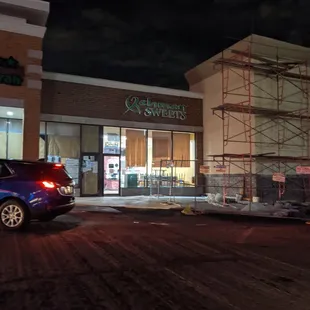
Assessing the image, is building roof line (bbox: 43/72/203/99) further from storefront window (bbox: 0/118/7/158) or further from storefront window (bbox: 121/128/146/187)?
storefront window (bbox: 0/118/7/158)

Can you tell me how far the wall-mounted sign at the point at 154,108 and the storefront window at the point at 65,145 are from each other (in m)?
3.46

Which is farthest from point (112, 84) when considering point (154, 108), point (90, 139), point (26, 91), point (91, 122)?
point (26, 91)

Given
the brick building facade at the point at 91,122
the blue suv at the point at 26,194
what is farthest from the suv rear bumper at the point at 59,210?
the brick building facade at the point at 91,122

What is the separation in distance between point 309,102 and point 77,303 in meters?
21.7

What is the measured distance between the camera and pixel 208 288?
17.6 feet

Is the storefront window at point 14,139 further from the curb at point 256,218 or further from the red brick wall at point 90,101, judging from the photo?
the curb at point 256,218

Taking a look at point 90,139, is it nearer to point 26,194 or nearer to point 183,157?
point 183,157

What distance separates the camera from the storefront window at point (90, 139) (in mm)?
21823

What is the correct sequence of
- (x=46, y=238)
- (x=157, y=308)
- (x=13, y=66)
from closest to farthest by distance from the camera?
(x=157, y=308) < (x=46, y=238) < (x=13, y=66)

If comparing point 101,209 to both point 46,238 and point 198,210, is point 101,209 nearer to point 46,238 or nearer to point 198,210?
point 198,210

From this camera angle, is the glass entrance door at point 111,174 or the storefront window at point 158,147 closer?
the glass entrance door at point 111,174

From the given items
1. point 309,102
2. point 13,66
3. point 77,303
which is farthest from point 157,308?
point 309,102

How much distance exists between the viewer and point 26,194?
10.2 meters

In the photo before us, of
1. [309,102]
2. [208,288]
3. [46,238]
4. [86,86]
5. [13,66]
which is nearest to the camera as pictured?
[208,288]
